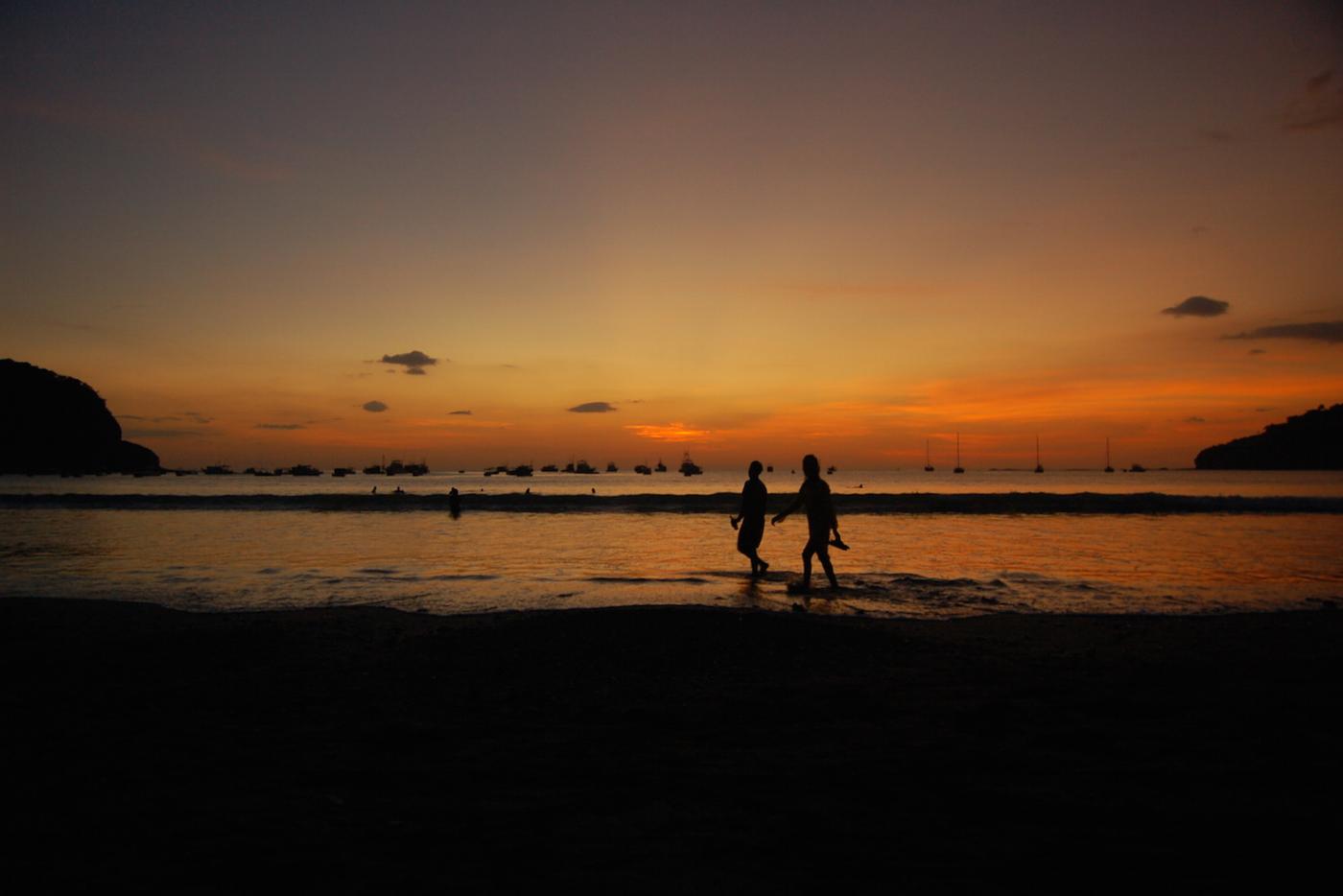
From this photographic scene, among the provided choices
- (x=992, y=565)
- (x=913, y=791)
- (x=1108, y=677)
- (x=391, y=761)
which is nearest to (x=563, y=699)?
(x=391, y=761)

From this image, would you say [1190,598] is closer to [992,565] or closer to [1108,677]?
[992,565]

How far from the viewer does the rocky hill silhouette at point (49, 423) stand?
13425cm

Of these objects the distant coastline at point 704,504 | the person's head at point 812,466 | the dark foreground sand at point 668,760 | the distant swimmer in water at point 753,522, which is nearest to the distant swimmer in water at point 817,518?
the person's head at point 812,466

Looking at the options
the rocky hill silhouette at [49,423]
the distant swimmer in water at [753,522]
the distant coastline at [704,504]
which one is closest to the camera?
the distant swimmer in water at [753,522]

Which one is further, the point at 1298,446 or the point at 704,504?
the point at 1298,446

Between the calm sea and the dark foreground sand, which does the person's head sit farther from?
the dark foreground sand

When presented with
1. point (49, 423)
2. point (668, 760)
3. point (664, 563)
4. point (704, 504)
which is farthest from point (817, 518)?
point (49, 423)

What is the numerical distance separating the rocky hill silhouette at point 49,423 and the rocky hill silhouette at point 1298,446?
23772 centimetres

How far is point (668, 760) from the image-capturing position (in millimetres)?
5066

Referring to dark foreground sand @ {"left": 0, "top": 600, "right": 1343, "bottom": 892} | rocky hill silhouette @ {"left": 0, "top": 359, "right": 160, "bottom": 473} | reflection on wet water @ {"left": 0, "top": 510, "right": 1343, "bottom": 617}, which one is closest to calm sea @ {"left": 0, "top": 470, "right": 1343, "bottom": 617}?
reflection on wet water @ {"left": 0, "top": 510, "right": 1343, "bottom": 617}

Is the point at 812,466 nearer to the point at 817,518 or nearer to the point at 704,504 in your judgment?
the point at 817,518

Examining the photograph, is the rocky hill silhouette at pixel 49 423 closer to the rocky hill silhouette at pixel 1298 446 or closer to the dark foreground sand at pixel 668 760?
the dark foreground sand at pixel 668 760

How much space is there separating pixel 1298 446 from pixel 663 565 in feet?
613

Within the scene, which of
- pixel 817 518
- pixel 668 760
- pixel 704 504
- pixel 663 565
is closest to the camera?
pixel 668 760
